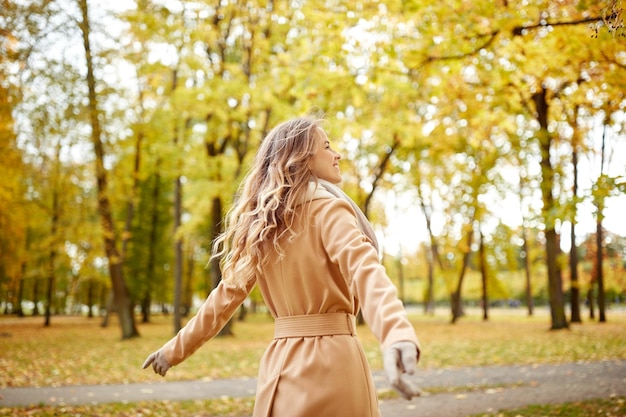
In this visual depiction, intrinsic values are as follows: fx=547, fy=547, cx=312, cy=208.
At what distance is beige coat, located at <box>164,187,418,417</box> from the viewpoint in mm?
2150

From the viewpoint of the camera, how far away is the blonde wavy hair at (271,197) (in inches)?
93.0

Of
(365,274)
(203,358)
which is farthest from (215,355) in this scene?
(365,274)

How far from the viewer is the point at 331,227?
2.18 metres

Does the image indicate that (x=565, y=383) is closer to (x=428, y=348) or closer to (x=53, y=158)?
(x=428, y=348)

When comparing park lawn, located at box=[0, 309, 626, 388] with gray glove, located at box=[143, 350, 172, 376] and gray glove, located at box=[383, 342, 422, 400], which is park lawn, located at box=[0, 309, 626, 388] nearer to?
gray glove, located at box=[143, 350, 172, 376]

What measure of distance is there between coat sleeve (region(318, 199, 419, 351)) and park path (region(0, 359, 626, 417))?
537 centimetres

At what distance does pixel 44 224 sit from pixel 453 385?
22.0 m

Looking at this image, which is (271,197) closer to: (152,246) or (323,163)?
(323,163)

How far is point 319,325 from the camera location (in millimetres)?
2271

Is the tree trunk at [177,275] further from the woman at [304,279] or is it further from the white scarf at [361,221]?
the white scarf at [361,221]

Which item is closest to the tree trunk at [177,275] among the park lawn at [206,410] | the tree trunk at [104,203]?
the tree trunk at [104,203]

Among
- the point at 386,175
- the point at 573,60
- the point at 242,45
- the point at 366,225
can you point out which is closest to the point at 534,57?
the point at 573,60

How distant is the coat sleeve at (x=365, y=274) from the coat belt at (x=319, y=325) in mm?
249

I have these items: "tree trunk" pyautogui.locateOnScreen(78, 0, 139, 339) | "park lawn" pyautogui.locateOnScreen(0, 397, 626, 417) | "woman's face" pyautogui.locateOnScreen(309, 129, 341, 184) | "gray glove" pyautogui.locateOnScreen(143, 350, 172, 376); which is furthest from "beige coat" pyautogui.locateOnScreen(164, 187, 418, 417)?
"tree trunk" pyautogui.locateOnScreen(78, 0, 139, 339)
